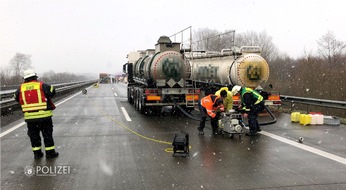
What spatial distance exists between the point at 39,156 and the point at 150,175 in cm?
275

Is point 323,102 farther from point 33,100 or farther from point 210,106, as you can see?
point 33,100

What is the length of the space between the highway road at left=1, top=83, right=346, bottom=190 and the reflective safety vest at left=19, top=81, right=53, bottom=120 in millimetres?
968

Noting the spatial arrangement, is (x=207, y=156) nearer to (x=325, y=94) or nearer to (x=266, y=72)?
(x=266, y=72)

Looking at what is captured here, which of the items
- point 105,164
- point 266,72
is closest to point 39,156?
point 105,164

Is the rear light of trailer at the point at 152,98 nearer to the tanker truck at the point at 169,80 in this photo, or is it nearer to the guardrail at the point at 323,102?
the tanker truck at the point at 169,80

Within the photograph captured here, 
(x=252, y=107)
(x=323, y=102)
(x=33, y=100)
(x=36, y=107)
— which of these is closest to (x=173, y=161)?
(x=36, y=107)

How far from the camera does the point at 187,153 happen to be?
7.23 metres

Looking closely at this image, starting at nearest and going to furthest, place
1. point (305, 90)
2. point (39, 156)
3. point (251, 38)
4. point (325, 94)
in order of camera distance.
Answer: point (39, 156) → point (325, 94) → point (305, 90) → point (251, 38)

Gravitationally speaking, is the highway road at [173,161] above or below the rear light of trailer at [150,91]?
below

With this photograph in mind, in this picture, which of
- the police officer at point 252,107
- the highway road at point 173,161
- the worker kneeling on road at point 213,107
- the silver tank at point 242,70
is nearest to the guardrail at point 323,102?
the highway road at point 173,161

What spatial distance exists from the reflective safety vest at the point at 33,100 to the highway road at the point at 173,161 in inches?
38.1

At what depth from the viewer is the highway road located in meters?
5.38

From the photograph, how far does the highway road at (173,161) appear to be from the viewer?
5.38 m

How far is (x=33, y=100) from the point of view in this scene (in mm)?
6910
